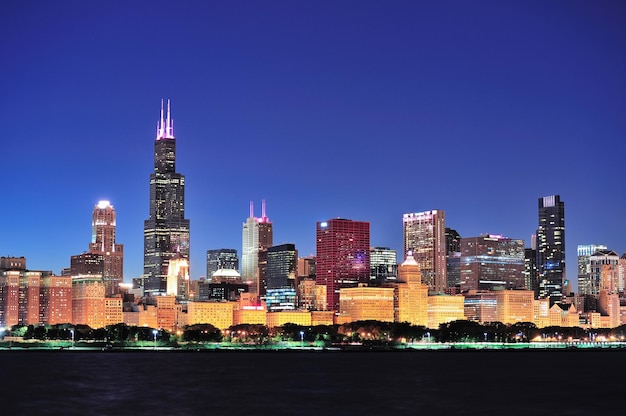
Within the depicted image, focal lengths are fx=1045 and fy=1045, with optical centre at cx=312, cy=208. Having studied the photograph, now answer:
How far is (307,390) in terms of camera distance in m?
107

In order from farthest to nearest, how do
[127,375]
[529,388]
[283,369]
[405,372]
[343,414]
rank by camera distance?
1. [283,369]
2. [405,372]
3. [127,375]
4. [529,388]
5. [343,414]

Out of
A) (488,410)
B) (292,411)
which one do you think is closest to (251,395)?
(292,411)

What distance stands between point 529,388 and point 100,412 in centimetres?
4736

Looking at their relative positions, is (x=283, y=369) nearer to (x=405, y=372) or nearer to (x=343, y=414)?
(x=405, y=372)

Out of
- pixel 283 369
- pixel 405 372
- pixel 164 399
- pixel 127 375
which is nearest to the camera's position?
pixel 164 399

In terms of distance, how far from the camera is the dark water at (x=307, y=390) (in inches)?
3482

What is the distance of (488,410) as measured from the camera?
87.6 meters

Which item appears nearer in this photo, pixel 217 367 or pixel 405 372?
pixel 405 372

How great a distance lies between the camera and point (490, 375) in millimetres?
133375

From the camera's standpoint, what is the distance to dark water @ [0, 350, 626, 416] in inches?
3482

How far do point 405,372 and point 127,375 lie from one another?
3655 cm

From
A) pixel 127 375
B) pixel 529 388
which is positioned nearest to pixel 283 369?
pixel 127 375

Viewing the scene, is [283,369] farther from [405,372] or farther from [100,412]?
[100,412]

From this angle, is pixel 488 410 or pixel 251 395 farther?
pixel 251 395
